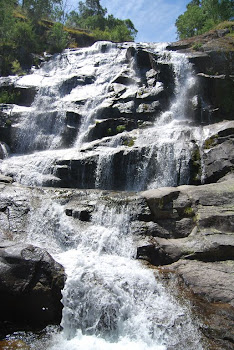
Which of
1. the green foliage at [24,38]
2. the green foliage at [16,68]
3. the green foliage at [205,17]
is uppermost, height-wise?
the green foliage at [205,17]

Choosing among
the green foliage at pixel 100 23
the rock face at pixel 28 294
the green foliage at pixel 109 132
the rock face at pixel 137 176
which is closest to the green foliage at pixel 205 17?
the green foliage at pixel 100 23

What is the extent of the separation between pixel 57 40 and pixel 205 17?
71.8 feet

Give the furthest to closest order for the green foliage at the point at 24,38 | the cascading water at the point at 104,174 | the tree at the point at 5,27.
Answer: the green foliage at the point at 24,38 < the tree at the point at 5,27 < the cascading water at the point at 104,174

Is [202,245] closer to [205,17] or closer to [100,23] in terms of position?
[205,17]

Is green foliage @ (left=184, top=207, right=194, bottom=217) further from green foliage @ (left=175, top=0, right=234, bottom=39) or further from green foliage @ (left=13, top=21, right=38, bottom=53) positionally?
green foliage @ (left=175, top=0, right=234, bottom=39)

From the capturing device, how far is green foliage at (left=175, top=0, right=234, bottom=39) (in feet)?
123

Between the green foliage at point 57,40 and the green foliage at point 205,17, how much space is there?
56.8 ft

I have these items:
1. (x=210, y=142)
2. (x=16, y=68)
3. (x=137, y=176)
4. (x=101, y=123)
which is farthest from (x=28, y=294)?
(x=16, y=68)

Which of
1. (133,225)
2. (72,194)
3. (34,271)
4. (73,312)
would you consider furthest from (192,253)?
(72,194)

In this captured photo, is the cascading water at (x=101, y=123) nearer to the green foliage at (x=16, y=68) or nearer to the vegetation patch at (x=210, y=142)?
the vegetation patch at (x=210, y=142)

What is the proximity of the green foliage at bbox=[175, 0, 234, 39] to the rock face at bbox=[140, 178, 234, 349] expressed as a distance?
3319cm

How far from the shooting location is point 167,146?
51.9 feet

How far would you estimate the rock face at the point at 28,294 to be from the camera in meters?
7.47

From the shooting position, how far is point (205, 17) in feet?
138
